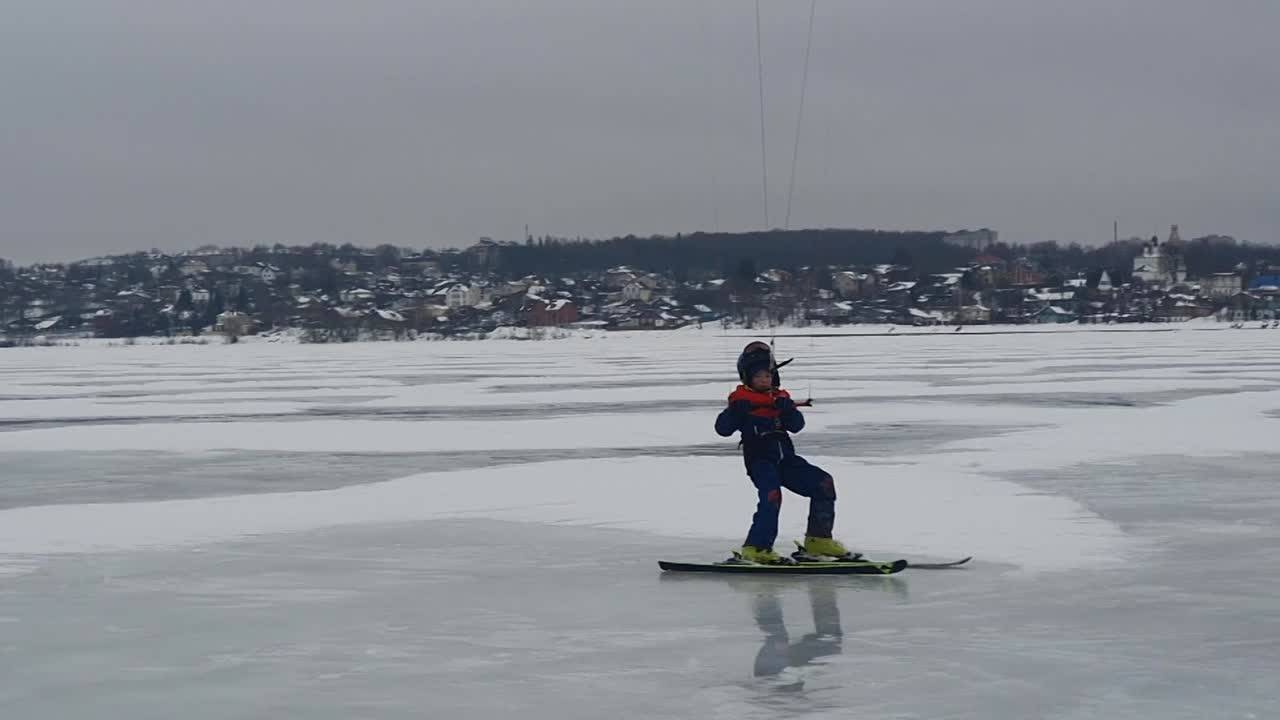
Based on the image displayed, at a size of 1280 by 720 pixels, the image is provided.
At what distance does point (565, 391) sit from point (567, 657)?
954 inches

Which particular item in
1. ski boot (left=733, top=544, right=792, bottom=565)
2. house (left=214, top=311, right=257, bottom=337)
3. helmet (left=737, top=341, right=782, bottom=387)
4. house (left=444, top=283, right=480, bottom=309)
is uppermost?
helmet (left=737, top=341, right=782, bottom=387)

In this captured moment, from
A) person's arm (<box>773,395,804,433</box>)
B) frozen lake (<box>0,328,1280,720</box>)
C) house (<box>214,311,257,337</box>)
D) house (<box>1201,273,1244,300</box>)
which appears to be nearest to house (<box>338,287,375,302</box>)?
house (<box>214,311,257,337</box>)

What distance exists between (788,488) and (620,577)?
1015 millimetres

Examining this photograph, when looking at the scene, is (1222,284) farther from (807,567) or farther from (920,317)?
(807,567)

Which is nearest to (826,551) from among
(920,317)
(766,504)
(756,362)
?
(766,504)

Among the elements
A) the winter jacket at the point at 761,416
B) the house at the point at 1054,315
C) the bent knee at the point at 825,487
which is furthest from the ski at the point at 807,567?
the house at the point at 1054,315

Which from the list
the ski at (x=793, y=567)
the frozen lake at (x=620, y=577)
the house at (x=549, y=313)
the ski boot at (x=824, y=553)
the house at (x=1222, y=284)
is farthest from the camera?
the house at (x=1222, y=284)

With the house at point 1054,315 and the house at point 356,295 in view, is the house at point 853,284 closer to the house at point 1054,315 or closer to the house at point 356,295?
the house at point 1054,315

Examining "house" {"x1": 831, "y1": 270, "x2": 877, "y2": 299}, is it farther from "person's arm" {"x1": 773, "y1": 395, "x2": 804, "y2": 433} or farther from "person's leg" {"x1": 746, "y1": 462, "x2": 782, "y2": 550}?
"person's arm" {"x1": 773, "y1": 395, "x2": 804, "y2": 433}

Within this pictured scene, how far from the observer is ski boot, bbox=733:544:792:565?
8773 mm

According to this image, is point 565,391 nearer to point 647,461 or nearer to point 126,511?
point 647,461

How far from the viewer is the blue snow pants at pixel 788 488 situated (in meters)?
8.77

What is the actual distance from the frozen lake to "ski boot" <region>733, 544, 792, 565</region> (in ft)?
0.46

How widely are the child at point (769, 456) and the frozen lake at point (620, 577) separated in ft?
1.14
